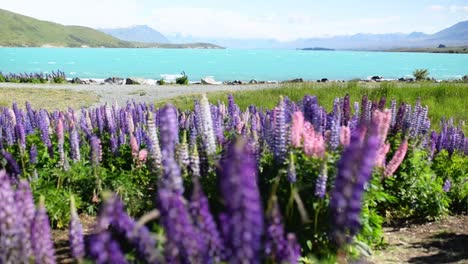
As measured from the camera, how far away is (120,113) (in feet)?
30.2

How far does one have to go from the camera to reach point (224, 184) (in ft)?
7.70

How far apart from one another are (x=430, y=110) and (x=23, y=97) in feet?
66.2

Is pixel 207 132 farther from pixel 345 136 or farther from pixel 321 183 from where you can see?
pixel 345 136

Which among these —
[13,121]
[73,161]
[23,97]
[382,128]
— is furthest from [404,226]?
[23,97]

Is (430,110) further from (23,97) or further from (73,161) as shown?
(23,97)

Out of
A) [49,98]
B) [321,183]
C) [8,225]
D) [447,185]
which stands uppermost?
[8,225]

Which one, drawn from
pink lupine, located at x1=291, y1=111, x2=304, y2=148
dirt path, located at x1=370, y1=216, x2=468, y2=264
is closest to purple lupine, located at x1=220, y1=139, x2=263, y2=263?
pink lupine, located at x1=291, y1=111, x2=304, y2=148

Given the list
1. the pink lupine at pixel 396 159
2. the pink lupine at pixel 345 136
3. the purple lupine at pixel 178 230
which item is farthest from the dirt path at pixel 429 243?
the purple lupine at pixel 178 230

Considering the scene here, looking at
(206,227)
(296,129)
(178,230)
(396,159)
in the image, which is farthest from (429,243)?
(178,230)

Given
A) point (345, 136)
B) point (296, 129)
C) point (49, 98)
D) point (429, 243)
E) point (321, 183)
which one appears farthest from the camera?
point (49, 98)

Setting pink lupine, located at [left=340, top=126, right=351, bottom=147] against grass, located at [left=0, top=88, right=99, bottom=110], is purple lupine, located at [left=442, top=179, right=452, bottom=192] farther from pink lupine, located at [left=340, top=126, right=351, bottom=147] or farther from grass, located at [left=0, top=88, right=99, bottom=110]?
grass, located at [left=0, top=88, right=99, bottom=110]

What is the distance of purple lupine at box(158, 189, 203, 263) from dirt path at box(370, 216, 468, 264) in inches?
178

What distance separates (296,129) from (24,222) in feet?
10.4

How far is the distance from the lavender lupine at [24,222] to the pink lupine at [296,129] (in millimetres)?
3028
